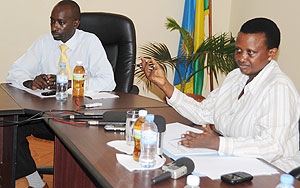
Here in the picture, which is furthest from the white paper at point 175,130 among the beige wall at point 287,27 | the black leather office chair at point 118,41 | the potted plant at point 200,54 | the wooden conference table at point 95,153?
the beige wall at point 287,27

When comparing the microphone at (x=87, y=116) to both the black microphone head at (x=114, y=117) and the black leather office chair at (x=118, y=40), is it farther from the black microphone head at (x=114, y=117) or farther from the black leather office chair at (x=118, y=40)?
the black leather office chair at (x=118, y=40)

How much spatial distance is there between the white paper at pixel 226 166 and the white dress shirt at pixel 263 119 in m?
0.05

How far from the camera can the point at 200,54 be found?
380 cm

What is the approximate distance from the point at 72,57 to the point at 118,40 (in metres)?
0.36

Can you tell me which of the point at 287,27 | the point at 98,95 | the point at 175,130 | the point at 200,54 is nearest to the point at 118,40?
the point at 98,95

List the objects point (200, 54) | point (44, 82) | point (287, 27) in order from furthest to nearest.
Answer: point (200, 54)
point (287, 27)
point (44, 82)

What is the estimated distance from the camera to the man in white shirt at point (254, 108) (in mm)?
1457

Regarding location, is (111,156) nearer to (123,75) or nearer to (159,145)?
(159,145)

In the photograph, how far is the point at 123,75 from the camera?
113 inches

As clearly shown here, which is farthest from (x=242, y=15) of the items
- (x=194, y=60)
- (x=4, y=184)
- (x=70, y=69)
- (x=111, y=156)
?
(x=111, y=156)

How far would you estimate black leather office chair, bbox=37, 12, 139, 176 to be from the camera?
2.88m

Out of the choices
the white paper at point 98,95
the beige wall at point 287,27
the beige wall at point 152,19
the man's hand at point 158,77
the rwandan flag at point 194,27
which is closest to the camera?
the man's hand at point 158,77

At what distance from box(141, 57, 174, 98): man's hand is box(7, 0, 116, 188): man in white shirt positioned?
746mm

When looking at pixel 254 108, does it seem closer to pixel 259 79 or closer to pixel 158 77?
pixel 259 79
